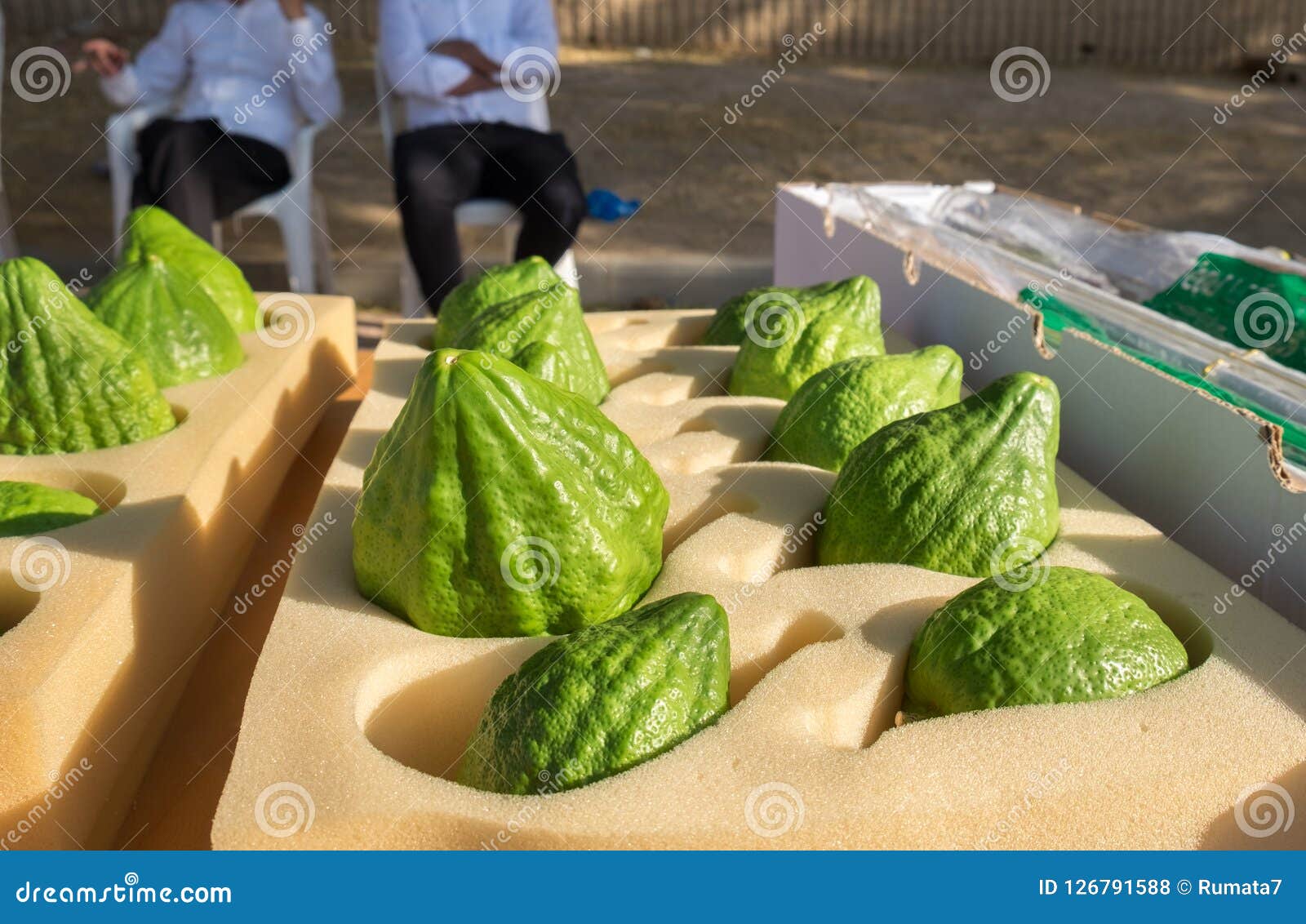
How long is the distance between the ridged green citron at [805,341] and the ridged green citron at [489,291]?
471mm

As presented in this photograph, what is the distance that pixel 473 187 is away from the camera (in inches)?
211

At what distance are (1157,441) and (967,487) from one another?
0.46 metres

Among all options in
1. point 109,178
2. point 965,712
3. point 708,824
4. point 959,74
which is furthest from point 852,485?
point 959,74

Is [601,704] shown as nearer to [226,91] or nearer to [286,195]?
[286,195]

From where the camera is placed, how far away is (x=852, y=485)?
1.76m

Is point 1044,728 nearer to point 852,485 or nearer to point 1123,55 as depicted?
point 852,485

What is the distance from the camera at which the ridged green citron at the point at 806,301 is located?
2350 mm

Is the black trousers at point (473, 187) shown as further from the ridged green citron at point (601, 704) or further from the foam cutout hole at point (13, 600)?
the ridged green citron at point (601, 704)

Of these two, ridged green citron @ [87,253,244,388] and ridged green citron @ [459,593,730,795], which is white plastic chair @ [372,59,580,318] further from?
ridged green citron @ [459,593,730,795]

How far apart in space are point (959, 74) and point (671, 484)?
485 inches

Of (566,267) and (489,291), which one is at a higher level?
(489,291)

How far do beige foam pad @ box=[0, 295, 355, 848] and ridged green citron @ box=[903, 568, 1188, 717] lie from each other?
41.3 inches

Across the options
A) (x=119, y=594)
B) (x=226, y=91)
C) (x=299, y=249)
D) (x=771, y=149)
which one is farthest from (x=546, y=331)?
(x=771, y=149)

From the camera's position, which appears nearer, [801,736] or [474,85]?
[801,736]
